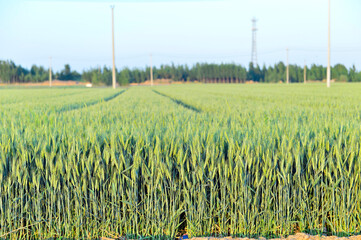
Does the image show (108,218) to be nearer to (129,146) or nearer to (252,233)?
(129,146)

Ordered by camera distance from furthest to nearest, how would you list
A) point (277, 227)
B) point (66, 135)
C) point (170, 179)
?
point (66, 135)
point (277, 227)
point (170, 179)

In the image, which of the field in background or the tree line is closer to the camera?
the field in background

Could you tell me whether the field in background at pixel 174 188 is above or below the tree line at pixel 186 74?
below

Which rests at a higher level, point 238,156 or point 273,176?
point 238,156

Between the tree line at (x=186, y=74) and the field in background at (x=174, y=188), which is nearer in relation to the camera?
the field in background at (x=174, y=188)

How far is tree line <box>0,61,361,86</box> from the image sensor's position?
315 feet

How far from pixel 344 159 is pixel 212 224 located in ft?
4.38

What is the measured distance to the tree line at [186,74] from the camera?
95.9 m

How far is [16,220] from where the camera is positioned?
9.69 ft

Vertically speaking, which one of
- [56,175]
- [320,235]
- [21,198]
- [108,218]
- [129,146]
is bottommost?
[320,235]

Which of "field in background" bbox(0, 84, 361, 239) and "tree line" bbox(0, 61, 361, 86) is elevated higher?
"tree line" bbox(0, 61, 361, 86)

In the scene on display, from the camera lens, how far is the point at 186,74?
109875 mm

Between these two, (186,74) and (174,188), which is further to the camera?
(186,74)

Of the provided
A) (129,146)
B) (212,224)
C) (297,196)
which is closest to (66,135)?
(129,146)
